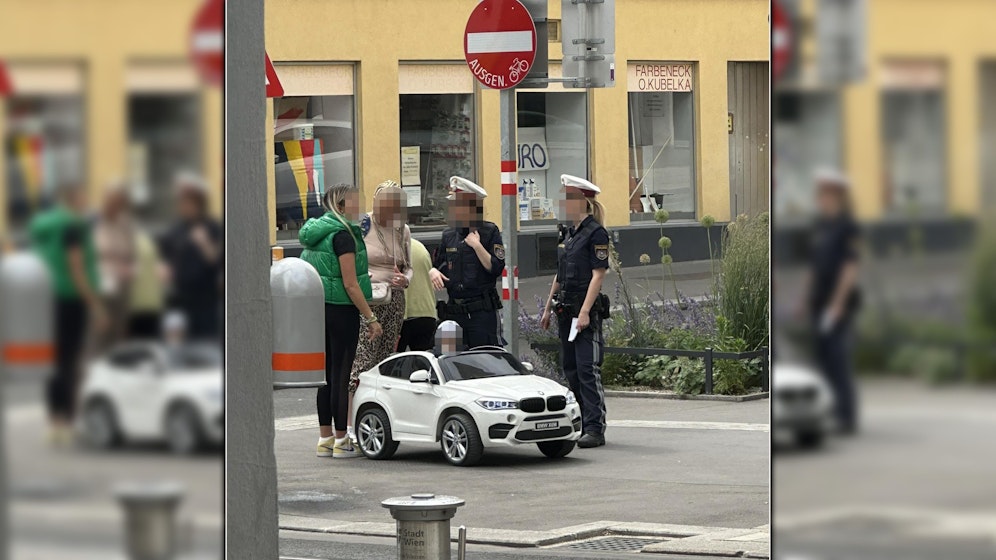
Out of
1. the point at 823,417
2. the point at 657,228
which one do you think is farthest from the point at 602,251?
the point at 657,228

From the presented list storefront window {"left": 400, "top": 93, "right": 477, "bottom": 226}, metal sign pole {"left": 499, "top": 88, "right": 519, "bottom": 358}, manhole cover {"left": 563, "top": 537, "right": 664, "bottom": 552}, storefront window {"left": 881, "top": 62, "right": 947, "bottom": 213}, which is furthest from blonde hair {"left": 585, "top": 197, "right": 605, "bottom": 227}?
storefront window {"left": 400, "top": 93, "right": 477, "bottom": 226}

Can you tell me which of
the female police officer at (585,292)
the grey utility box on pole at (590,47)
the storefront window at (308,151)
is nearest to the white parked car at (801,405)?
the female police officer at (585,292)

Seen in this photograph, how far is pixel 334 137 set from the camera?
18875 millimetres

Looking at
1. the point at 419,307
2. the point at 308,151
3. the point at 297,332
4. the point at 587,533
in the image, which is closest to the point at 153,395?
the point at 297,332

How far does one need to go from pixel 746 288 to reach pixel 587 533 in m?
5.04

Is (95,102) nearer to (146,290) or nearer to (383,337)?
(146,290)

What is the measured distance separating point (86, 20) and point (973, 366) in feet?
3.73

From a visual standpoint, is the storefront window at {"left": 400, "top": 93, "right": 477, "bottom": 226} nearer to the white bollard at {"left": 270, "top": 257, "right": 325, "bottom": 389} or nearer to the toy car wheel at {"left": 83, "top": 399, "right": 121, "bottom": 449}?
the white bollard at {"left": 270, "top": 257, "right": 325, "bottom": 389}

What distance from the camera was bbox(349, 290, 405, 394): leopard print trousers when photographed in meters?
9.80

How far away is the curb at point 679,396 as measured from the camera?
11492 mm

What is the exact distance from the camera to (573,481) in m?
8.50

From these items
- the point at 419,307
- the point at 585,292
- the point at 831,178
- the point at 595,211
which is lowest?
the point at 419,307

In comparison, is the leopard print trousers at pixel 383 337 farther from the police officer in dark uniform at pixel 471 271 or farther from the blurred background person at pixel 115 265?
the blurred background person at pixel 115 265

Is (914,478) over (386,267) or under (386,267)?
under
